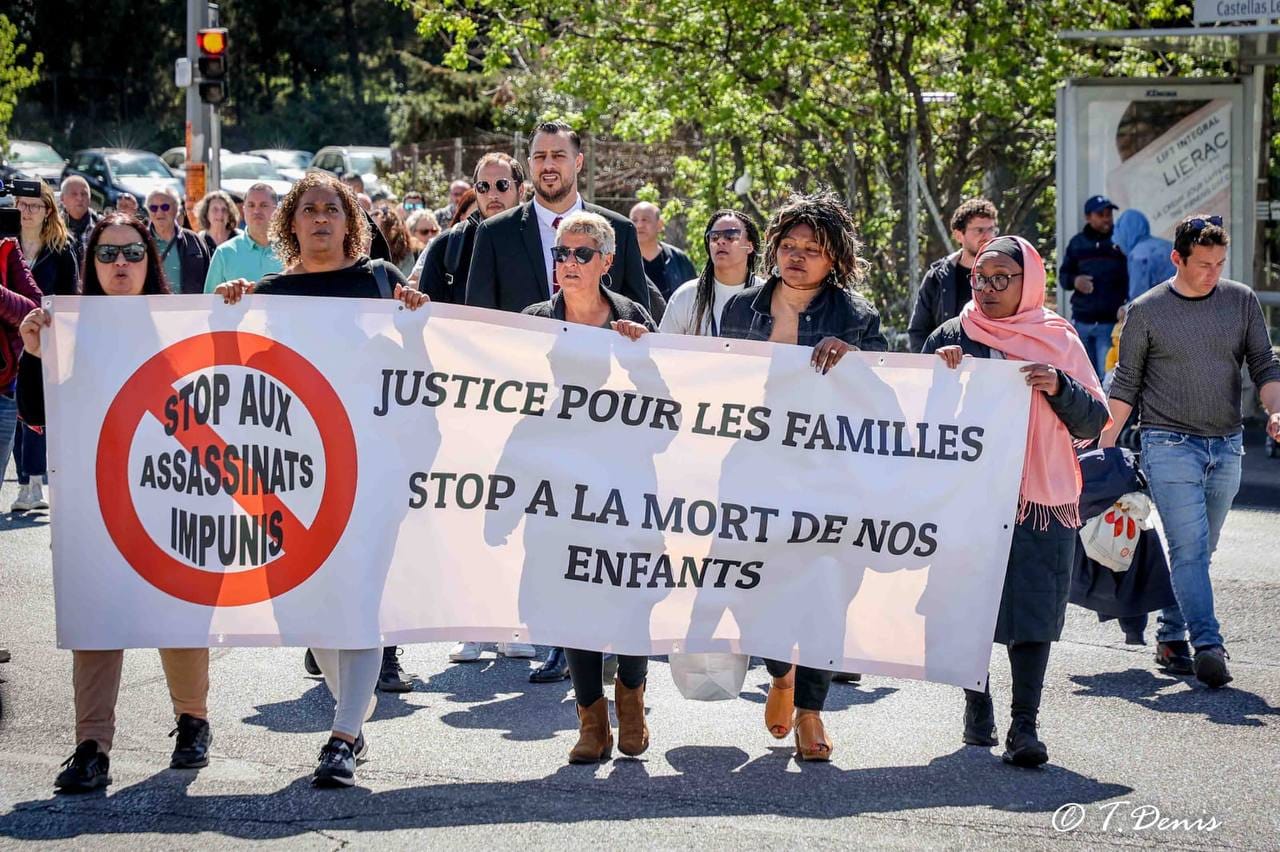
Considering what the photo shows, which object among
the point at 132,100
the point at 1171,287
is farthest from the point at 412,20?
the point at 1171,287

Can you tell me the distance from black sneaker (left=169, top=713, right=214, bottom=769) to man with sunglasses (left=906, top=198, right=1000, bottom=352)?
437 centimetres

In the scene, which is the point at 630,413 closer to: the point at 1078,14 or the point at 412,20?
the point at 1078,14

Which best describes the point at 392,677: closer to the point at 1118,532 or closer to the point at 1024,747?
the point at 1024,747

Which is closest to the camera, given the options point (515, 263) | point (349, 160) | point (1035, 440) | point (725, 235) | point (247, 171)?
point (1035, 440)

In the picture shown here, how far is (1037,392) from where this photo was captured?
19.8 feet

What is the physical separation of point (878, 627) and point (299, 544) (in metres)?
1.96

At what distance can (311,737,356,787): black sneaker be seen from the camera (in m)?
5.58

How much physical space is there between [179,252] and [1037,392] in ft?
27.7

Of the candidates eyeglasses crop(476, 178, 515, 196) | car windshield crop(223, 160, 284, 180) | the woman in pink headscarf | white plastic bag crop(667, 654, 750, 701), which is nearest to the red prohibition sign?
white plastic bag crop(667, 654, 750, 701)

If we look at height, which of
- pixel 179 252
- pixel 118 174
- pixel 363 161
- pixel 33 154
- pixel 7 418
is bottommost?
pixel 7 418

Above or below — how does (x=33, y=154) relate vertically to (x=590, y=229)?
above

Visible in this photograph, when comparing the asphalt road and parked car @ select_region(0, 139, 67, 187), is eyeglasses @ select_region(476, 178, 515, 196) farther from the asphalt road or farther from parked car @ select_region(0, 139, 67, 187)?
parked car @ select_region(0, 139, 67, 187)

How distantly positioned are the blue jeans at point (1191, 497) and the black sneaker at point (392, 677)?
10.4 ft

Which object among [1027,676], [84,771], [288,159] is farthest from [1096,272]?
[288,159]
